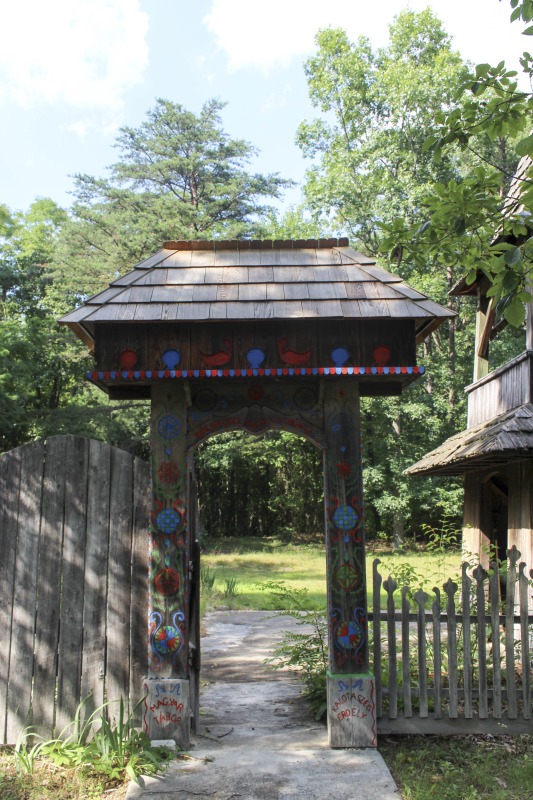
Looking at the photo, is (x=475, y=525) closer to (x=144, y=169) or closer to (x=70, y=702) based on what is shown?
(x=70, y=702)

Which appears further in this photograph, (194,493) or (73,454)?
(194,493)

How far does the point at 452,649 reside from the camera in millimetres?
6176

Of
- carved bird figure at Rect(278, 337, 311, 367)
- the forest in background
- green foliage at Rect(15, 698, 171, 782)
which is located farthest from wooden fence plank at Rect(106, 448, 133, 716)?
the forest in background

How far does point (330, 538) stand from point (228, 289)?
7.37ft

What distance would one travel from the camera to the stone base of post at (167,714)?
5.61m

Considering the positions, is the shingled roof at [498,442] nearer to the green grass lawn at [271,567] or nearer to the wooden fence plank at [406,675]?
the green grass lawn at [271,567]

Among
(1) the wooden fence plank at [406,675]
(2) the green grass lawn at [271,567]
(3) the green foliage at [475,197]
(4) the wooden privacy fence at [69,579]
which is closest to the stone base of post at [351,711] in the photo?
(1) the wooden fence plank at [406,675]

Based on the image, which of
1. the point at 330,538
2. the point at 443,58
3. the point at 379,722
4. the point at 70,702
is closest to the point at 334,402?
the point at 330,538

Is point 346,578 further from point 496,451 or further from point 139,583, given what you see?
point 496,451

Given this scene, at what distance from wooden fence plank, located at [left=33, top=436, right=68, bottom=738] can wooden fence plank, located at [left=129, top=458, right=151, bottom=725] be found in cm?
59

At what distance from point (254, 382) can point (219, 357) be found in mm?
413

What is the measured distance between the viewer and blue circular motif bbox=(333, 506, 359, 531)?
595 cm

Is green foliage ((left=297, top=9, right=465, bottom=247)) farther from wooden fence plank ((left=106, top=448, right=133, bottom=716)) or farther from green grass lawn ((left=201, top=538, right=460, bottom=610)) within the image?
wooden fence plank ((left=106, top=448, right=133, bottom=716))

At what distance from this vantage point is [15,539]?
5.84 metres
